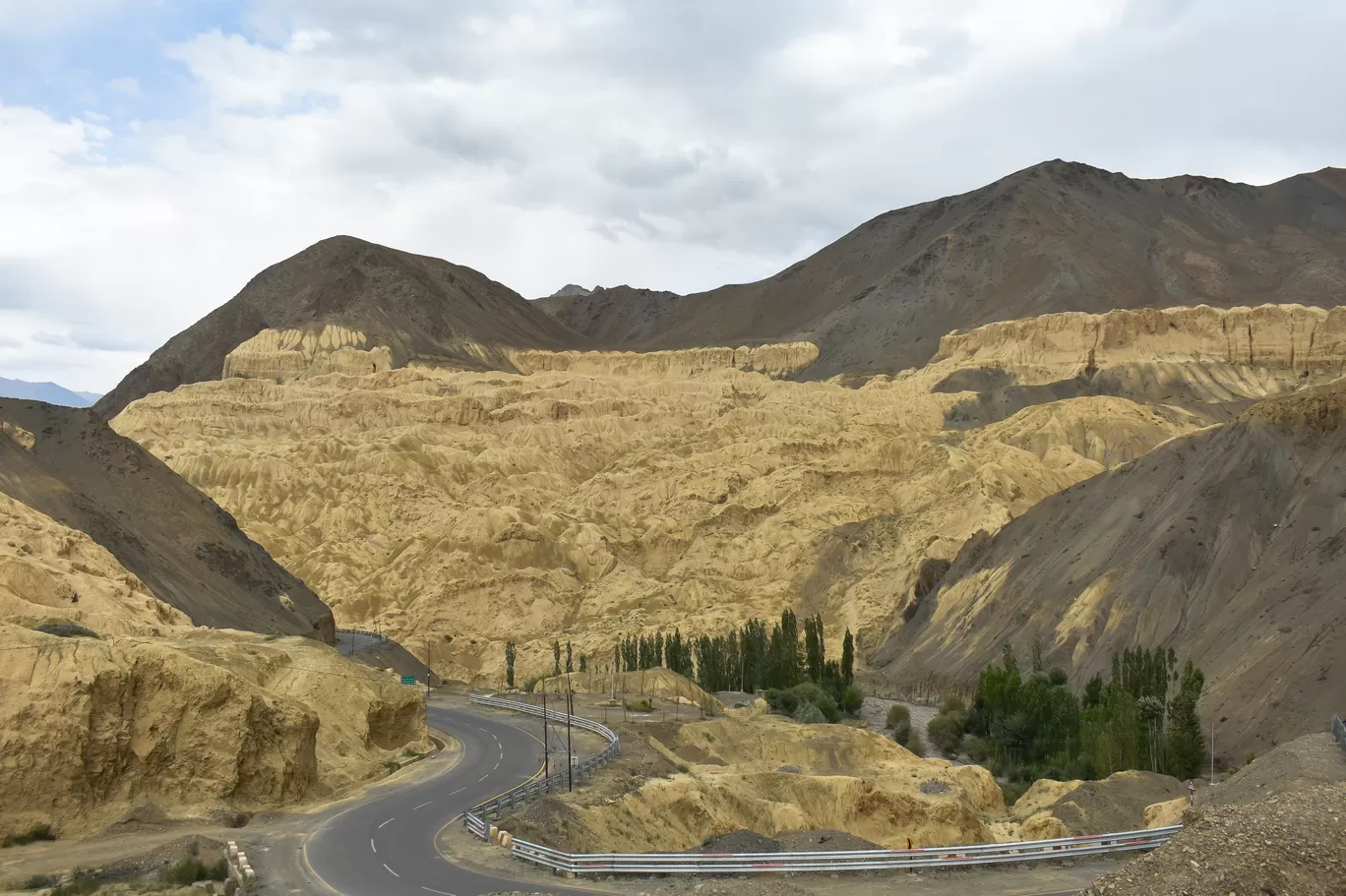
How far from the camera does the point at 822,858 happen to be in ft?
92.2

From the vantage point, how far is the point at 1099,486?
96.9 m

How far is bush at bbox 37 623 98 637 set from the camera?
34.3 metres

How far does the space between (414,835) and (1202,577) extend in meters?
57.1

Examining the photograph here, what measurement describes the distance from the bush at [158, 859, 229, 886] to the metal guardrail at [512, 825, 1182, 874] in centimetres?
606

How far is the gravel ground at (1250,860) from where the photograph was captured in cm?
1800

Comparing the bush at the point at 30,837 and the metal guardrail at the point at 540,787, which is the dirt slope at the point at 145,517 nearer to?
the metal guardrail at the point at 540,787

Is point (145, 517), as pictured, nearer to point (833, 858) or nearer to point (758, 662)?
point (758, 662)

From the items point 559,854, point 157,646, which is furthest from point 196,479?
point 559,854

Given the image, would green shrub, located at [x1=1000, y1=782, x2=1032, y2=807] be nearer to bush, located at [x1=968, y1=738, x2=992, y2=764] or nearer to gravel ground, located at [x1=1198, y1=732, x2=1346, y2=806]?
bush, located at [x1=968, y1=738, x2=992, y2=764]

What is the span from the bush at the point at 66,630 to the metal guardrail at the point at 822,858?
13.8 metres

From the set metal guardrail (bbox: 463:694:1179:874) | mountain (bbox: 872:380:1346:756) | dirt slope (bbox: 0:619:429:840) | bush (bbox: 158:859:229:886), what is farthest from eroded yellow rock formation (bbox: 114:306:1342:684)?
bush (bbox: 158:859:229:886)

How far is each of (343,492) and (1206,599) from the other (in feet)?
295

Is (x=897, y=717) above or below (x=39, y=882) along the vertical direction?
below

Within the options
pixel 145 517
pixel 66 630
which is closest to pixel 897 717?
pixel 145 517
